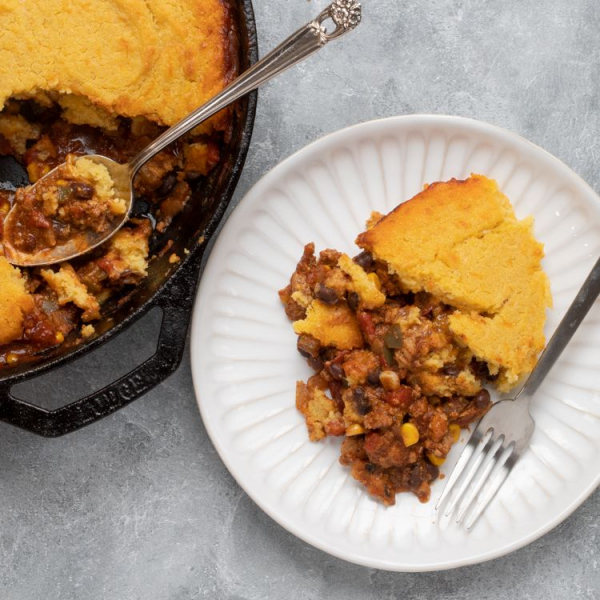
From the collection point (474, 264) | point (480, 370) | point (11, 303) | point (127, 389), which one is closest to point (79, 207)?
point (11, 303)

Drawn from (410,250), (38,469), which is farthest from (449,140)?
(38,469)

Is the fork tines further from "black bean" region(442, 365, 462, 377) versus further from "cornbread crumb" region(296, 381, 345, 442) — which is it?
"cornbread crumb" region(296, 381, 345, 442)

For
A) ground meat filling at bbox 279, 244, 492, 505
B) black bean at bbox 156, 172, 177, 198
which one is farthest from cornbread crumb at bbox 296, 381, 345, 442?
black bean at bbox 156, 172, 177, 198

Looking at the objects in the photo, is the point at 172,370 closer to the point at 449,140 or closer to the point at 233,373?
the point at 233,373

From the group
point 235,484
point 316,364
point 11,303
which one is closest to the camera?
point 11,303

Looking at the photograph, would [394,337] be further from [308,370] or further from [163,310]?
[163,310]
